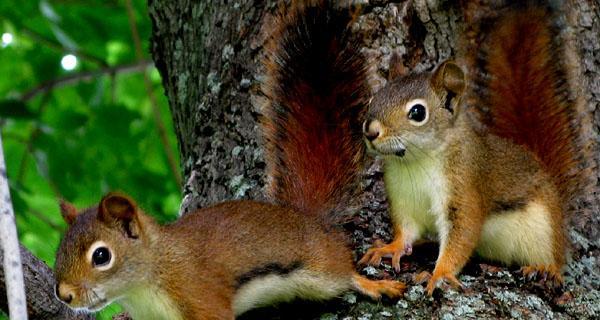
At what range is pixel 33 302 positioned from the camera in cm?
223

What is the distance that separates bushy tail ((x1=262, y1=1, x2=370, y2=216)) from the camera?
9.37ft

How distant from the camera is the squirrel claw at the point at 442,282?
250cm

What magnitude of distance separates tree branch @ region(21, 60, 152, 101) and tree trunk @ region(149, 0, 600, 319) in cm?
181

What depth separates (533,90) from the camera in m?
3.01

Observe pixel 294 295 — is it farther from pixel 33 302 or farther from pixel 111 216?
pixel 33 302

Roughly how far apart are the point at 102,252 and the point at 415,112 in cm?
97

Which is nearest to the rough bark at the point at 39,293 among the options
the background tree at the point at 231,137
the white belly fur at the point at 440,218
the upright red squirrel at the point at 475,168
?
the background tree at the point at 231,137

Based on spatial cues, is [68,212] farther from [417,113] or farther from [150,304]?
[417,113]

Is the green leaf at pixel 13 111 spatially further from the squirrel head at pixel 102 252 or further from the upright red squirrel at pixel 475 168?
the upright red squirrel at pixel 475 168

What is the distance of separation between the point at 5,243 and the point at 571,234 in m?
1.78

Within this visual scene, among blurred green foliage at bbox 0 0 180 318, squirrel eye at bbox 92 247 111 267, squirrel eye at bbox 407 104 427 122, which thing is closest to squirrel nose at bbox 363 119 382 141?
squirrel eye at bbox 407 104 427 122

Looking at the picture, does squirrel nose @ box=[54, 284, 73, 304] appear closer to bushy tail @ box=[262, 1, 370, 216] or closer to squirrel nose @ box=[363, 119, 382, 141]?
bushy tail @ box=[262, 1, 370, 216]

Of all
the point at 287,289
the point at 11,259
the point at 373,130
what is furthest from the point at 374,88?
the point at 11,259

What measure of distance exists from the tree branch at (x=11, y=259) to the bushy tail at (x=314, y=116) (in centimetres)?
112
